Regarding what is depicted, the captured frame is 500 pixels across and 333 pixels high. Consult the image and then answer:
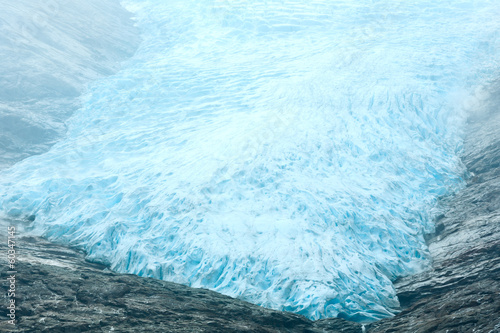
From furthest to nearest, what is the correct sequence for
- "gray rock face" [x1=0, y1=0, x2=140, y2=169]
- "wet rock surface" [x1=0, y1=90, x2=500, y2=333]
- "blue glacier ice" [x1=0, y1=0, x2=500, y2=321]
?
"gray rock face" [x1=0, y1=0, x2=140, y2=169]
"blue glacier ice" [x1=0, y1=0, x2=500, y2=321]
"wet rock surface" [x1=0, y1=90, x2=500, y2=333]

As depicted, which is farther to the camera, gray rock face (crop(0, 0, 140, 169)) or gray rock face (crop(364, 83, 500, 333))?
gray rock face (crop(0, 0, 140, 169))

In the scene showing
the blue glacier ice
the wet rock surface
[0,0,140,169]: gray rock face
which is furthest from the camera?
[0,0,140,169]: gray rock face

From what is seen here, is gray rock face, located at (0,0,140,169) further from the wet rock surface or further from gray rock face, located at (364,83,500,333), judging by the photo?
gray rock face, located at (364,83,500,333)

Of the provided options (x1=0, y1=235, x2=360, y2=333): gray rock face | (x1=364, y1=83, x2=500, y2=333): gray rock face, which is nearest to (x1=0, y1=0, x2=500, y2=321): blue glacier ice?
(x1=364, y1=83, x2=500, y2=333): gray rock face

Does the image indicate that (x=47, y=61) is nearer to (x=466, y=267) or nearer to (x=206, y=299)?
(x=206, y=299)

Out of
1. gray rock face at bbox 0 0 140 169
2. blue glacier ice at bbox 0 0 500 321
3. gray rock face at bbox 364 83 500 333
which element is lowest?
gray rock face at bbox 364 83 500 333

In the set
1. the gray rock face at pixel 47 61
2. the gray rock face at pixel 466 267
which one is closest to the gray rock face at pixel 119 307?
the gray rock face at pixel 466 267

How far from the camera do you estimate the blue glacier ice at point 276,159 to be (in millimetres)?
5316

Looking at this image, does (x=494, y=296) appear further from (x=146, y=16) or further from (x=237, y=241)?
(x=146, y=16)

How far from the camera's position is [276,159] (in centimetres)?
695

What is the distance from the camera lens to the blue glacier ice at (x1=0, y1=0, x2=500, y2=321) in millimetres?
5316

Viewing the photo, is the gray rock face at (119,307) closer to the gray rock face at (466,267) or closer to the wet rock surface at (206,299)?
the wet rock surface at (206,299)

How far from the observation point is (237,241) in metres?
5.53

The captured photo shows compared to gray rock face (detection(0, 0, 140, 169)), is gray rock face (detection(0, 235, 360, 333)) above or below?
below
